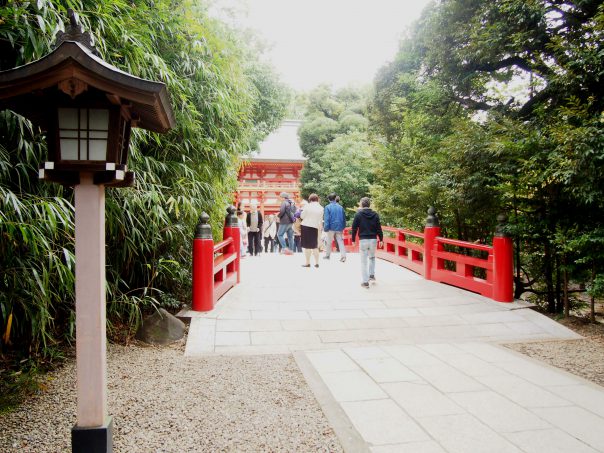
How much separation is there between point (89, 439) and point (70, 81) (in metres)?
1.98

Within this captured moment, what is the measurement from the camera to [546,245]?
6.05m

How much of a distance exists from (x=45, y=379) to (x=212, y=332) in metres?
1.75

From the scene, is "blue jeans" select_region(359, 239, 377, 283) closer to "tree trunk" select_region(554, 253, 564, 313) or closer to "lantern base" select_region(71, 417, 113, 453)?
"tree trunk" select_region(554, 253, 564, 313)

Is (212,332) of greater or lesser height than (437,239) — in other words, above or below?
below

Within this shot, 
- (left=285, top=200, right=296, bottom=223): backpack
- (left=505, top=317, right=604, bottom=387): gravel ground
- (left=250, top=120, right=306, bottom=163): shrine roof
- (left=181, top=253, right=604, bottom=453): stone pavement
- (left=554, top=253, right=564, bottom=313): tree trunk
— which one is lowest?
(left=505, top=317, right=604, bottom=387): gravel ground

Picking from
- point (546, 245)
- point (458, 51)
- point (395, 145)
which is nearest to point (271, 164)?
point (395, 145)

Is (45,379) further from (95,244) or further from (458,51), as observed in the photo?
(458,51)

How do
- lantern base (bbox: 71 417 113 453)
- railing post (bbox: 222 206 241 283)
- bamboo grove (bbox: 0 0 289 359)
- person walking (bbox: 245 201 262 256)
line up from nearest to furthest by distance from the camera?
lantern base (bbox: 71 417 113 453) < bamboo grove (bbox: 0 0 289 359) < railing post (bbox: 222 206 241 283) < person walking (bbox: 245 201 262 256)

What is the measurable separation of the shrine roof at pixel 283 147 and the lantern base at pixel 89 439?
2318 centimetres

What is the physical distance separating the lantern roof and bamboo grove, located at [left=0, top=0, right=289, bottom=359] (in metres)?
0.81

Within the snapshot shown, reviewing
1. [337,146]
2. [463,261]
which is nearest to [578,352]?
[463,261]

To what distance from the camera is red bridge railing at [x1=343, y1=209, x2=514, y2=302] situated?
20.4 ft

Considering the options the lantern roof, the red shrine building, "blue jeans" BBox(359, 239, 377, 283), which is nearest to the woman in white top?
"blue jeans" BBox(359, 239, 377, 283)

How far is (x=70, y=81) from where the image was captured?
7.79ft
